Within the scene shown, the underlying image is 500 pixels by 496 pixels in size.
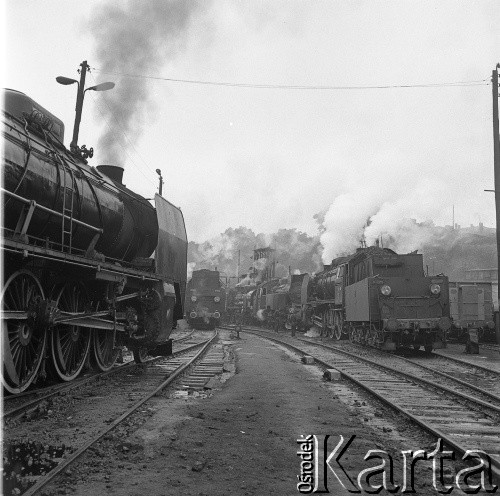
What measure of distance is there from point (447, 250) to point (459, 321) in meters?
45.3

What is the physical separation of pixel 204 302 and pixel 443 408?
2198 cm

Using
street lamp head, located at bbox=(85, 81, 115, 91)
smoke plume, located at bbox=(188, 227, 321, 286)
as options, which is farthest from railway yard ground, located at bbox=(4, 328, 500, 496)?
smoke plume, located at bbox=(188, 227, 321, 286)

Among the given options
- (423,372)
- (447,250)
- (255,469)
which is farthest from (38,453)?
(447,250)

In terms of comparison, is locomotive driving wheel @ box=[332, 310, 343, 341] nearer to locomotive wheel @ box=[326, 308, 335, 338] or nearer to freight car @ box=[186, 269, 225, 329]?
locomotive wheel @ box=[326, 308, 335, 338]

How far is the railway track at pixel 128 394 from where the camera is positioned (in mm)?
3850

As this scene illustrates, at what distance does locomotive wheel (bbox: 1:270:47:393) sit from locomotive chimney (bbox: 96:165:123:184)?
4311mm

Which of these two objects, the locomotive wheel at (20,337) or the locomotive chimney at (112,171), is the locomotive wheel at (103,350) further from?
the locomotive chimney at (112,171)

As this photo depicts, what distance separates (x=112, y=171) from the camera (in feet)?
35.0

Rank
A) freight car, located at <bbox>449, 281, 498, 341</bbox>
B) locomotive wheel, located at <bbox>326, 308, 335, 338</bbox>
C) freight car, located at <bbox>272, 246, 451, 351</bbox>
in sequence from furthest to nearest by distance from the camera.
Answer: locomotive wheel, located at <bbox>326, 308, 335, 338</bbox>
freight car, located at <bbox>449, 281, 498, 341</bbox>
freight car, located at <bbox>272, 246, 451, 351</bbox>

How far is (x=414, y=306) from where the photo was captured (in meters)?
14.1

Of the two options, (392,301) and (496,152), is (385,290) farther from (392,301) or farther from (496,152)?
(496,152)

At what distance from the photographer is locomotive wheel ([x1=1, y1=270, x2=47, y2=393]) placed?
5988mm

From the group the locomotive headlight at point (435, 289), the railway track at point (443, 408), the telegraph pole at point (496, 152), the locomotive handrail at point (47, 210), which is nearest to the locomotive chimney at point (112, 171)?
the locomotive handrail at point (47, 210)

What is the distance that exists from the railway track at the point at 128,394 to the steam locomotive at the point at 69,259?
2.02 ft
